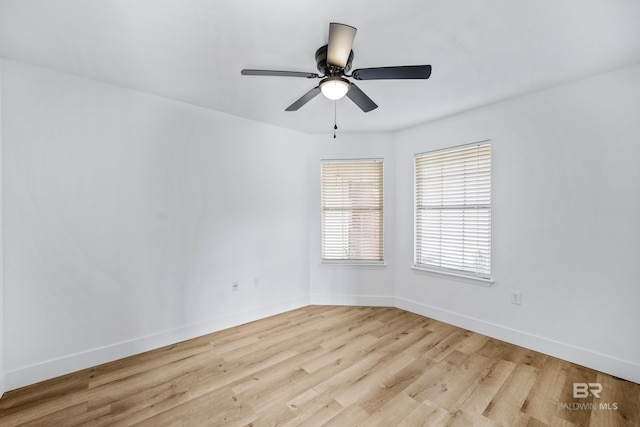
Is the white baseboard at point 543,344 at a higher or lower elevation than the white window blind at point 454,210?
lower

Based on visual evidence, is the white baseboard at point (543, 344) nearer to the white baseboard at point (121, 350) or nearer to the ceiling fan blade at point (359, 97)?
the white baseboard at point (121, 350)

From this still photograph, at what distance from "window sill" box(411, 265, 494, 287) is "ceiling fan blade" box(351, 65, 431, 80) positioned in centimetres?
243

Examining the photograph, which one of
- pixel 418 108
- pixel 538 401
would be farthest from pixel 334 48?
pixel 538 401

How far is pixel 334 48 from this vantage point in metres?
1.54

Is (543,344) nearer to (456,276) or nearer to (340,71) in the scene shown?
(456,276)

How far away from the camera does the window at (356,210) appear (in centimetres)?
402

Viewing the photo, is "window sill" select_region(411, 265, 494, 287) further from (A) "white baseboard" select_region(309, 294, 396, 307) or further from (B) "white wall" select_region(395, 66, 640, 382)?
(A) "white baseboard" select_region(309, 294, 396, 307)

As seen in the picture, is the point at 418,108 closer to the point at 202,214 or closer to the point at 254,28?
Answer: the point at 254,28

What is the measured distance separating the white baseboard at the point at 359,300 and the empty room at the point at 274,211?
10.4 inches

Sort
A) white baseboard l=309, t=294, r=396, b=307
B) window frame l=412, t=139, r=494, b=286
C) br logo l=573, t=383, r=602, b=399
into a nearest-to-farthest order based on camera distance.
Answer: br logo l=573, t=383, r=602, b=399, window frame l=412, t=139, r=494, b=286, white baseboard l=309, t=294, r=396, b=307

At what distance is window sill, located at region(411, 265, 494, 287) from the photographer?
3059 millimetres

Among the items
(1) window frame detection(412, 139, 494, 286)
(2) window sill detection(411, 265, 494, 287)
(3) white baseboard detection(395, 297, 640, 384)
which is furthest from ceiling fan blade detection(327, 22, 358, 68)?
(3) white baseboard detection(395, 297, 640, 384)

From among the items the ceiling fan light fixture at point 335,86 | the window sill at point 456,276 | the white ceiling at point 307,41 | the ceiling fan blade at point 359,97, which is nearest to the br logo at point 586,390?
the window sill at point 456,276

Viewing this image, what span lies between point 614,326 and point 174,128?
14.9ft
